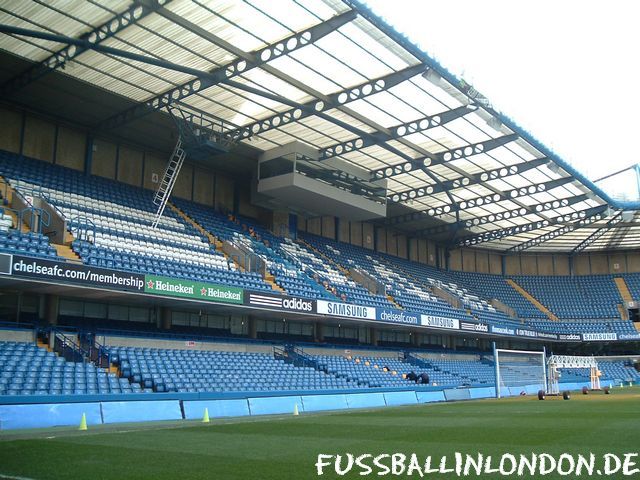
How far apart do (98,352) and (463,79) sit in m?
18.8

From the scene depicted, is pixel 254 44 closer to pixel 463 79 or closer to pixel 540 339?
pixel 463 79

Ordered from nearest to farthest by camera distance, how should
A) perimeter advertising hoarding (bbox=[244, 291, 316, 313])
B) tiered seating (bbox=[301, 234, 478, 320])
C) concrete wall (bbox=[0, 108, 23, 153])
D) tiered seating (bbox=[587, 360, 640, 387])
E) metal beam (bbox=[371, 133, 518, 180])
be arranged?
perimeter advertising hoarding (bbox=[244, 291, 316, 313]) < concrete wall (bbox=[0, 108, 23, 153]) < metal beam (bbox=[371, 133, 518, 180]) < tiered seating (bbox=[301, 234, 478, 320]) < tiered seating (bbox=[587, 360, 640, 387])

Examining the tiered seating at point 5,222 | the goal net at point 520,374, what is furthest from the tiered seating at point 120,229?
the goal net at point 520,374

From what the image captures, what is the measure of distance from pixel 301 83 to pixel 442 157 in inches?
462

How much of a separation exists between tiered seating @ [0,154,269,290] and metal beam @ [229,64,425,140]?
6040mm

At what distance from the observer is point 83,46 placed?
23109 mm

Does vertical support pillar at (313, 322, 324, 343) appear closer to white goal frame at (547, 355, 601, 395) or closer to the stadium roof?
the stadium roof

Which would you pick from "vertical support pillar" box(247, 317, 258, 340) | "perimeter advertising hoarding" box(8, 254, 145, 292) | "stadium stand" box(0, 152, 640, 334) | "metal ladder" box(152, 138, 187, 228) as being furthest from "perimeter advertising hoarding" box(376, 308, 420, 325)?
"perimeter advertising hoarding" box(8, 254, 145, 292)

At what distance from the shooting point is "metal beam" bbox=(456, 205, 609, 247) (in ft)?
158

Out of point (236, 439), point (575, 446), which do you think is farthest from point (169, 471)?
point (575, 446)

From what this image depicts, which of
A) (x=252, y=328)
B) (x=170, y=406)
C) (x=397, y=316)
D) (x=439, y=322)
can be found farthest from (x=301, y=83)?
(x=439, y=322)

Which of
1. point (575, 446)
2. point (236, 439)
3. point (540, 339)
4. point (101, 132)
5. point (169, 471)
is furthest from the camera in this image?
point (540, 339)

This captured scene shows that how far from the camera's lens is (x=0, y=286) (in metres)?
22.4

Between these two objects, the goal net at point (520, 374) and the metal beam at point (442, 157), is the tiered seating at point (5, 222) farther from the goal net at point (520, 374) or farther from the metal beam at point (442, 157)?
the goal net at point (520, 374)
